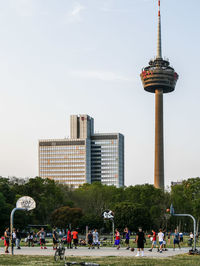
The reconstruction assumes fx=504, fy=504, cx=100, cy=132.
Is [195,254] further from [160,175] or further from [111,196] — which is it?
[160,175]

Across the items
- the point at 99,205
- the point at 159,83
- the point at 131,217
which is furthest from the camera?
the point at 159,83

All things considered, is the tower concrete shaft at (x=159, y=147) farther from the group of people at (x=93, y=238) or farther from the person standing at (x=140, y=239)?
the person standing at (x=140, y=239)

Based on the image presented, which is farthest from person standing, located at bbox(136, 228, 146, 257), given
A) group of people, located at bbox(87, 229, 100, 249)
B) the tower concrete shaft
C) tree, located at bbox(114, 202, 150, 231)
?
the tower concrete shaft

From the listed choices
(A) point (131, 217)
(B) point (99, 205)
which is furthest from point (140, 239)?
(B) point (99, 205)

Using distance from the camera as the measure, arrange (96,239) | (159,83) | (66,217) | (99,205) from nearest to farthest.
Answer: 1. (96,239)
2. (66,217)
3. (99,205)
4. (159,83)

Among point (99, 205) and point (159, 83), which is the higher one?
point (159, 83)

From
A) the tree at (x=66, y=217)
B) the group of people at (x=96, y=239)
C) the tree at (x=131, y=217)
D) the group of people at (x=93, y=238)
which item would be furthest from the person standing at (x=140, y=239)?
the tree at (x=66, y=217)

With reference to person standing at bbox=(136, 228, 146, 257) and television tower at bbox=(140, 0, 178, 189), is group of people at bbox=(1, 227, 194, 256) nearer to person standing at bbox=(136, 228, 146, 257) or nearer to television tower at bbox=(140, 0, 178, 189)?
person standing at bbox=(136, 228, 146, 257)

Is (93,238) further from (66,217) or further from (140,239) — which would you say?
(66,217)

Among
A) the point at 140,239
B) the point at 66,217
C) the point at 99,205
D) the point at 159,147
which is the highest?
the point at 159,147

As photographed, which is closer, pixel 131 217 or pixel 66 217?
pixel 131 217

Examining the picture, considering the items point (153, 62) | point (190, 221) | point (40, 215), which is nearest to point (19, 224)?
point (40, 215)

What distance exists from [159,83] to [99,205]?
65.2 metres

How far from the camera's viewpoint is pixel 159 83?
17425 cm
